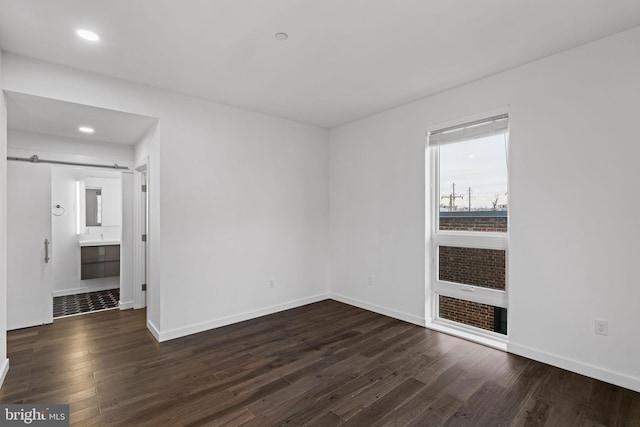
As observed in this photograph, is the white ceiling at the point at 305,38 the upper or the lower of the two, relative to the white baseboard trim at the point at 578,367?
upper

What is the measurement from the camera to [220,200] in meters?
3.90

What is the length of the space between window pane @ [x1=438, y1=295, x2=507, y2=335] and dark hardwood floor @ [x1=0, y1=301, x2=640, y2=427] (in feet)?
1.09

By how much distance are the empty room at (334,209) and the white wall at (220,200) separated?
1.1 inches

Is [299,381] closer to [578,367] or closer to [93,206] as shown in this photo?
[578,367]

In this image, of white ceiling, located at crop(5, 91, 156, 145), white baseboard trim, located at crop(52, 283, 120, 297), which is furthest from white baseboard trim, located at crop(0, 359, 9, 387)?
white baseboard trim, located at crop(52, 283, 120, 297)

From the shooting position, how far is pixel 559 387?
8.00 ft

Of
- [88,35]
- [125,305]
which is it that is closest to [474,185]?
[88,35]

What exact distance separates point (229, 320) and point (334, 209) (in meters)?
2.26

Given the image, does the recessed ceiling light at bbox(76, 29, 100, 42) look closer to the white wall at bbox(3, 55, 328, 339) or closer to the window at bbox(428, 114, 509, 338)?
the white wall at bbox(3, 55, 328, 339)

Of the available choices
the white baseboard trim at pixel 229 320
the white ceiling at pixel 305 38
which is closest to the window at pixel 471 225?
the white ceiling at pixel 305 38

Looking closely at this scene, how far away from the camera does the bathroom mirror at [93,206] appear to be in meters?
5.62

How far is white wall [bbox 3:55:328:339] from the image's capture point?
10.7ft

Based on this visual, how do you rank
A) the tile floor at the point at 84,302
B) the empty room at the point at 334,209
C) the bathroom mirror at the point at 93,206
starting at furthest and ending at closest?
the bathroom mirror at the point at 93,206 < the tile floor at the point at 84,302 < the empty room at the point at 334,209

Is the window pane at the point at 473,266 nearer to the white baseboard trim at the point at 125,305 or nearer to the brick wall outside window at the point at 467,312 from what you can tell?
the brick wall outside window at the point at 467,312
